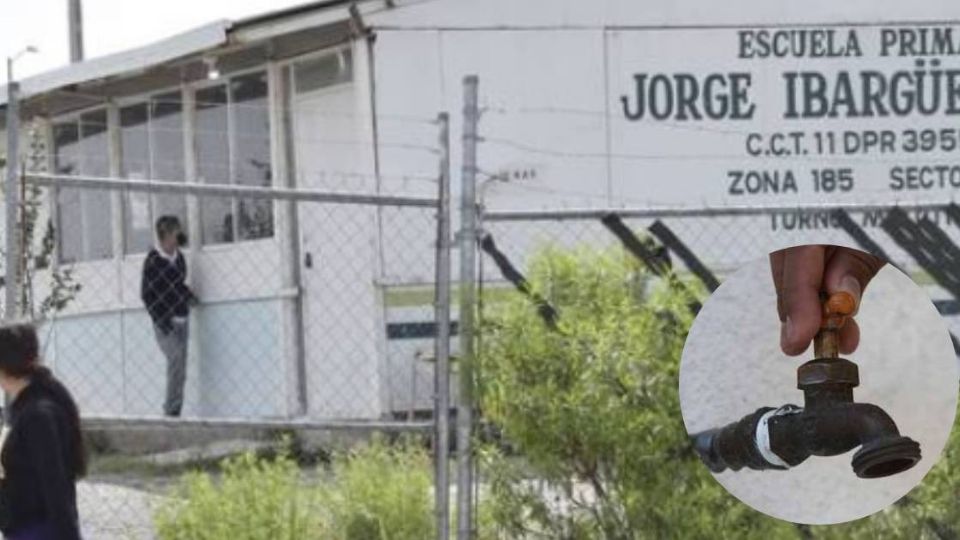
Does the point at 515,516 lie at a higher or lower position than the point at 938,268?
lower

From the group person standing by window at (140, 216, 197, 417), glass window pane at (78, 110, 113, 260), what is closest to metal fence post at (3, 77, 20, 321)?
person standing by window at (140, 216, 197, 417)

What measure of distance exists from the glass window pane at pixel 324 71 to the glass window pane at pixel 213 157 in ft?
2.61

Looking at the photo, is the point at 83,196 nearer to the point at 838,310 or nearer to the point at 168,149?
the point at 168,149

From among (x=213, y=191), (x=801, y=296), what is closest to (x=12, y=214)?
(x=213, y=191)

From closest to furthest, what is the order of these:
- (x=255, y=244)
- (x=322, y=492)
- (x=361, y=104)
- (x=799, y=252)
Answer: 1. (x=799, y=252)
2. (x=322, y=492)
3. (x=361, y=104)
4. (x=255, y=244)

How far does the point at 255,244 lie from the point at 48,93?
78.1 inches

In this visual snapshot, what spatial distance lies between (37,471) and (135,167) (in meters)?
7.63

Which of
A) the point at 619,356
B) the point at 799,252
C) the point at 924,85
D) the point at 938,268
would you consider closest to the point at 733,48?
the point at 924,85

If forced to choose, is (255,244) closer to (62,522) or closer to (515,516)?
(515,516)

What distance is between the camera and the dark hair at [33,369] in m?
4.66

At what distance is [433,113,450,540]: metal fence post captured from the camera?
18.5 ft

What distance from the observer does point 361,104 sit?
9.73m

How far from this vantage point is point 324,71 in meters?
10.4

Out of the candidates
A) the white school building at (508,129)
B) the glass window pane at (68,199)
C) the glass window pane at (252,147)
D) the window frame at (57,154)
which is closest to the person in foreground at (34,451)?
the white school building at (508,129)
